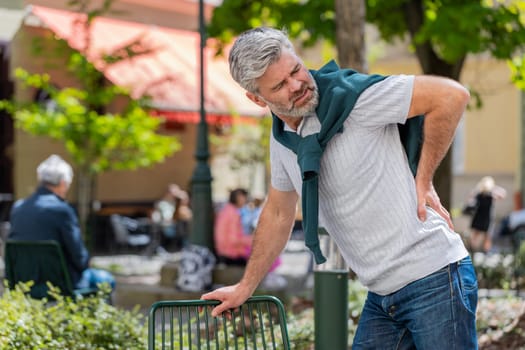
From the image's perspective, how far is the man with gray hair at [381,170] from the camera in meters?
2.76

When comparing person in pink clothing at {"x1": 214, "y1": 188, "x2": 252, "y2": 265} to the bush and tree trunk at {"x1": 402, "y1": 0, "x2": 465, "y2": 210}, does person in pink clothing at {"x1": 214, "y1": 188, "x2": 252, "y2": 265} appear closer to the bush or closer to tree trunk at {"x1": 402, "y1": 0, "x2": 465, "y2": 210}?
tree trunk at {"x1": 402, "y1": 0, "x2": 465, "y2": 210}

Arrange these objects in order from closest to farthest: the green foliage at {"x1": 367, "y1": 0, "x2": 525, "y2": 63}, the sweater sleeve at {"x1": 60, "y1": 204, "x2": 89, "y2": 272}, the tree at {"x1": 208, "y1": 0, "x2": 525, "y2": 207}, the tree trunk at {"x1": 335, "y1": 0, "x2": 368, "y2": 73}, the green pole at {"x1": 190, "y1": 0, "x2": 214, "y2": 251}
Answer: the sweater sleeve at {"x1": 60, "y1": 204, "x2": 89, "y2": 272}
the tree trunk at {"x1": 335, "y1": 0, "x2": 368, "y2": 73}
the green foliage at {"x1": 367, "y1": 0, "x2": 525, "y2": 63}
the tree at {"x1": 208, "y1": 0, "x2": 525, "y2": 207}
the green pole at {"x1": 190, "y1": 0, "x2": 214, "y2": 251}

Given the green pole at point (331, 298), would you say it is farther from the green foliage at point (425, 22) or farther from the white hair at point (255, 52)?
the green foliage at point (425, 22)

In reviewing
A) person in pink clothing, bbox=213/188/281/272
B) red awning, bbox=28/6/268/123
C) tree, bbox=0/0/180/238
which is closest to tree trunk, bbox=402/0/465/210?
person in pink clothing, bbox=213/188/281/272

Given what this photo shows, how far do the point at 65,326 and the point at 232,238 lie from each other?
495 centimetres

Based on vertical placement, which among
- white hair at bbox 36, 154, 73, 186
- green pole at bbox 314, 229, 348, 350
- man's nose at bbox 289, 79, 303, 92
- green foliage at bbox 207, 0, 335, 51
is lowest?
green pole at bbox 314, 229, 348, 350

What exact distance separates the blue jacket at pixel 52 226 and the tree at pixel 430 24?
297 centimetres

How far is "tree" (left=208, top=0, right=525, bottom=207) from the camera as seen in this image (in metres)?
9.51

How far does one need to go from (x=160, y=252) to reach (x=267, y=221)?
1261 centimetres

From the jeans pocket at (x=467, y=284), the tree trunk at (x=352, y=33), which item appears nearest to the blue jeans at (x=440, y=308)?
the jeans pocket at (x=467, y=284)

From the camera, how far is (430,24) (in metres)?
9.56

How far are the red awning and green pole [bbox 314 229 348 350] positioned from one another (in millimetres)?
7482

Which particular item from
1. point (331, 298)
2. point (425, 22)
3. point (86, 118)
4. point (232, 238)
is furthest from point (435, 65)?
point (331, 298)

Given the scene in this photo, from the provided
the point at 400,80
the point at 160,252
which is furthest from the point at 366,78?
the point at 160,252
